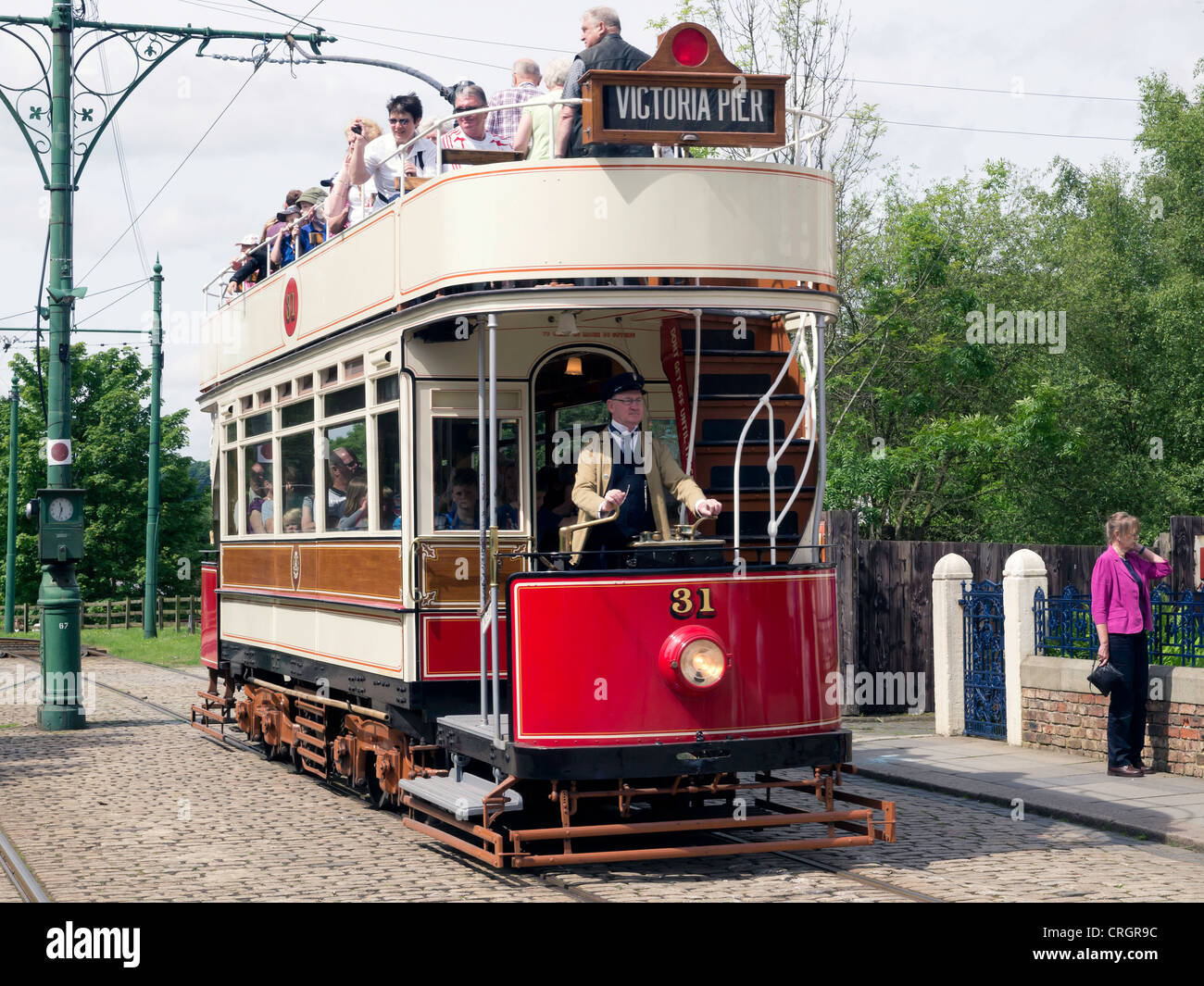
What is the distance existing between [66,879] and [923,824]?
5272 millimetres

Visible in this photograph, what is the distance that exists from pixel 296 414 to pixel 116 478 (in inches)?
1899

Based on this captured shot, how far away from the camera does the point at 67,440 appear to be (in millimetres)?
18375

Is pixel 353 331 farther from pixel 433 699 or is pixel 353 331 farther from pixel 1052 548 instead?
pixel 1052 548

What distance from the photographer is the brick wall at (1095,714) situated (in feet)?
40.0

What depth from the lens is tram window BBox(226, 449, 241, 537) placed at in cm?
1569

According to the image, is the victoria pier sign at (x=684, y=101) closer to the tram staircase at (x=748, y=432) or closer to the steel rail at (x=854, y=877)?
the tram staircase at (x=748, y=432)

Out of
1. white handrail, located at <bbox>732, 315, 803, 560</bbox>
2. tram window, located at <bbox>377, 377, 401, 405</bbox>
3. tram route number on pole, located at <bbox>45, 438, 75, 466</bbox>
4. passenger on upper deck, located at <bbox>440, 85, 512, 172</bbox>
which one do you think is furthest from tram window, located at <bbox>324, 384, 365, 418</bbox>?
tram route number on pole, located at <bbox>45, 438, 75, 466</bbox>

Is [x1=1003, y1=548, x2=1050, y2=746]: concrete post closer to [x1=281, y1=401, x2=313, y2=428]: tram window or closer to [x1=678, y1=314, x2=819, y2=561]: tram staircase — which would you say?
[x1=678, y1=314, x2=819, y2=561]: tram staircase

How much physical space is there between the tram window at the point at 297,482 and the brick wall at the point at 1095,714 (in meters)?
6.14

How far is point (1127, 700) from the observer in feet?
40.0

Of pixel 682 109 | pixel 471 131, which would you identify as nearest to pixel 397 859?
pixel 682 109

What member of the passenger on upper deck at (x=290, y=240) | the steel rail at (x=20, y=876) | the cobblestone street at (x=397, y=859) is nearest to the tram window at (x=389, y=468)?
the cobblestone street at (x=397, y=859)

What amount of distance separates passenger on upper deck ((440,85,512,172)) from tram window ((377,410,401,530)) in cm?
192
